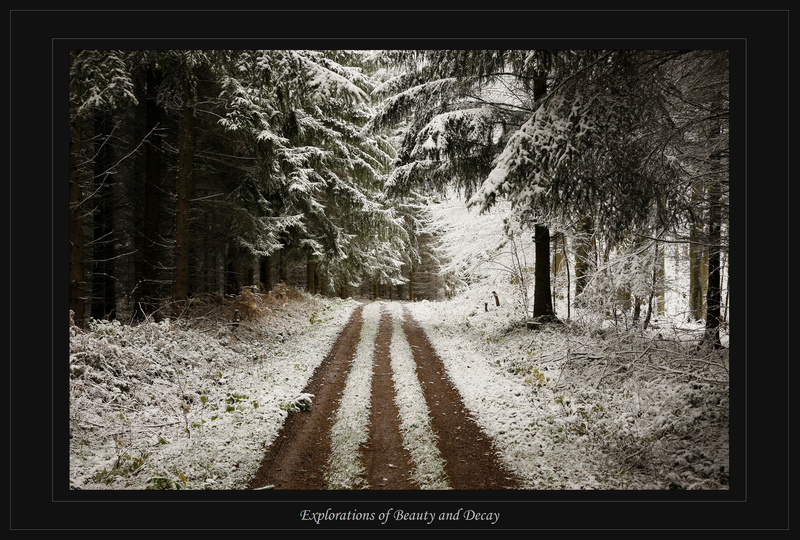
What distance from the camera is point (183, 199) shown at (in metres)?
8.05

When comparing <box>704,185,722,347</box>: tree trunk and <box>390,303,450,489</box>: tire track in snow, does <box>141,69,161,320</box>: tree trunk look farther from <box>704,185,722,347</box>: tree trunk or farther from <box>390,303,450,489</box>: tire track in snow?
<box>704,185,722,347</box>: tree trunk

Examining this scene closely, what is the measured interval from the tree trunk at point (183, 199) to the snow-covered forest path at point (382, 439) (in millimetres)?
4364

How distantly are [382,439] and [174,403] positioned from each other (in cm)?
346

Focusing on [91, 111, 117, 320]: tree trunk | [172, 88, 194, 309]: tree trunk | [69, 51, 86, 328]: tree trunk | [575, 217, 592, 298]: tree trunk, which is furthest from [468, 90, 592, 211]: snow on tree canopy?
[91, 111, 117, 320]: tree trunk

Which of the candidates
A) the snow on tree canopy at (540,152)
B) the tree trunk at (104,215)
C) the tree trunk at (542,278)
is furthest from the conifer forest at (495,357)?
the tree trunk at (104,215)

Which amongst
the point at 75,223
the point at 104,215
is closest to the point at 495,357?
the point at 75,223

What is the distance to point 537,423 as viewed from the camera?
468 cm

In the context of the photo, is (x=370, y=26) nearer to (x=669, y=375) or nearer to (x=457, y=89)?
(x=457, y=89)

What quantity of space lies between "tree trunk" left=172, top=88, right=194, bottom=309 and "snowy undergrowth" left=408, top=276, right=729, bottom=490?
726 cm

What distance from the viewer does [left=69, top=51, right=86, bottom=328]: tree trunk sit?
5.72 m

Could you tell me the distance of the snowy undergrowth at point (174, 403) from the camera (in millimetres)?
3547

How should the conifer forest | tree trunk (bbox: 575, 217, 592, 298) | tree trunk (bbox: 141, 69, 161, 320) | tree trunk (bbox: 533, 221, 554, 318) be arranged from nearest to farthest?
the conifer forest < tree trunk (bbox: 575, 217, 592, 298) < tree trunk (bbox: 141, 69, 161, 320) < tree trunk (bbox: 533, 221, 554, 318)

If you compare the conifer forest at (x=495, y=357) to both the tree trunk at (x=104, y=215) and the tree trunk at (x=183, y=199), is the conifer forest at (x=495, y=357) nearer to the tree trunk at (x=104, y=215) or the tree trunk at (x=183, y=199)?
the tree trunk at (x=183, y=199)
